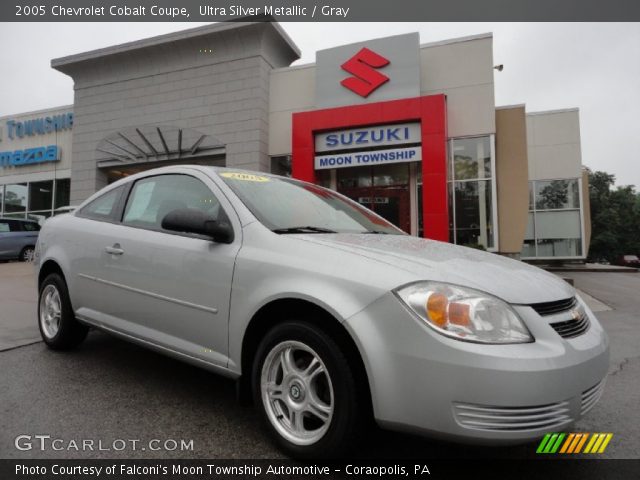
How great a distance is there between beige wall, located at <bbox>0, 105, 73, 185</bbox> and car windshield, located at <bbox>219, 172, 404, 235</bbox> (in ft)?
59.2

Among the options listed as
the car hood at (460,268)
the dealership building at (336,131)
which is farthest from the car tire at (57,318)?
the dealership building at (336,131)

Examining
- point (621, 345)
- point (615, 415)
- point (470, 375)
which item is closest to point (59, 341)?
point (470, 375)

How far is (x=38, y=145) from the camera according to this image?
18469 millimetres

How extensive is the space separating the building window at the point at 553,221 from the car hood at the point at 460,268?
1723 cm

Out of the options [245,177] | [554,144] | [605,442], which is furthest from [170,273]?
[554,144]

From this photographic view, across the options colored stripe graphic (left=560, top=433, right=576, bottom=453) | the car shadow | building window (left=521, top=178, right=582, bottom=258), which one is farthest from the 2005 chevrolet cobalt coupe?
building window (left=521, top=178, right=582, bottom=258)

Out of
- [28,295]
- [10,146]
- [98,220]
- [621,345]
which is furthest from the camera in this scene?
[10,146]

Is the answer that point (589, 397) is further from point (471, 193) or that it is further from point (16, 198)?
point (16, 198)

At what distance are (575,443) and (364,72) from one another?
37.8ft

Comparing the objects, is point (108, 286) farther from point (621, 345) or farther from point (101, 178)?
point (101, 178)

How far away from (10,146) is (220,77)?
1171 centimetres

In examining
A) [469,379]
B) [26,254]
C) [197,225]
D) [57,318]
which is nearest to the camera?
[469,379]

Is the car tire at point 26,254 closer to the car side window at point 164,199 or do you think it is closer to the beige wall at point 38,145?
the beige wall at point 38,145

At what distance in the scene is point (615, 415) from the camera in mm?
2615
